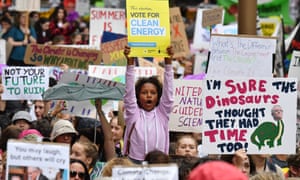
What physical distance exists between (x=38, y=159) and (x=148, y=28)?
3185 millimetres

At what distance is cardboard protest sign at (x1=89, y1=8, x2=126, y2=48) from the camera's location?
1634cm

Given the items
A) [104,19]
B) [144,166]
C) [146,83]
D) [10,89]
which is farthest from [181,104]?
[104,19]

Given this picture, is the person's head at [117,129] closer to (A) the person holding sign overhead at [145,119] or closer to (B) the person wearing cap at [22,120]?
(B) the person wearing cap at [22,120]

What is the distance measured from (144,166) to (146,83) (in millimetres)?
2917

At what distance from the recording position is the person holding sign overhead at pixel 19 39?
A: 17.7 m

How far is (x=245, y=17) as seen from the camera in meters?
11.0

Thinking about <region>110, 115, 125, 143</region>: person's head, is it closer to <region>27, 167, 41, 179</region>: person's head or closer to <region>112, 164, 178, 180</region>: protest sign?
<region>27, 167, 41, 179</region>: person's head

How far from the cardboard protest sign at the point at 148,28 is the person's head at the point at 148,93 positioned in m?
0.36

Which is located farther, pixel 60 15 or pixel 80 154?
pixel 60 15

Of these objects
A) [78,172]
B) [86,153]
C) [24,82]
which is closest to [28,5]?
[24,82]

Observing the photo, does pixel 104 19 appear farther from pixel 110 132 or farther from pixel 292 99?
pixel 292 99

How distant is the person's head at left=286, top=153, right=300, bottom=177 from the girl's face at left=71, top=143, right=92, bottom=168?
1581mm

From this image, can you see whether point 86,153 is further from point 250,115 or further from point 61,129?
point 250,115

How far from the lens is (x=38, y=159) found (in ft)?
22.5
